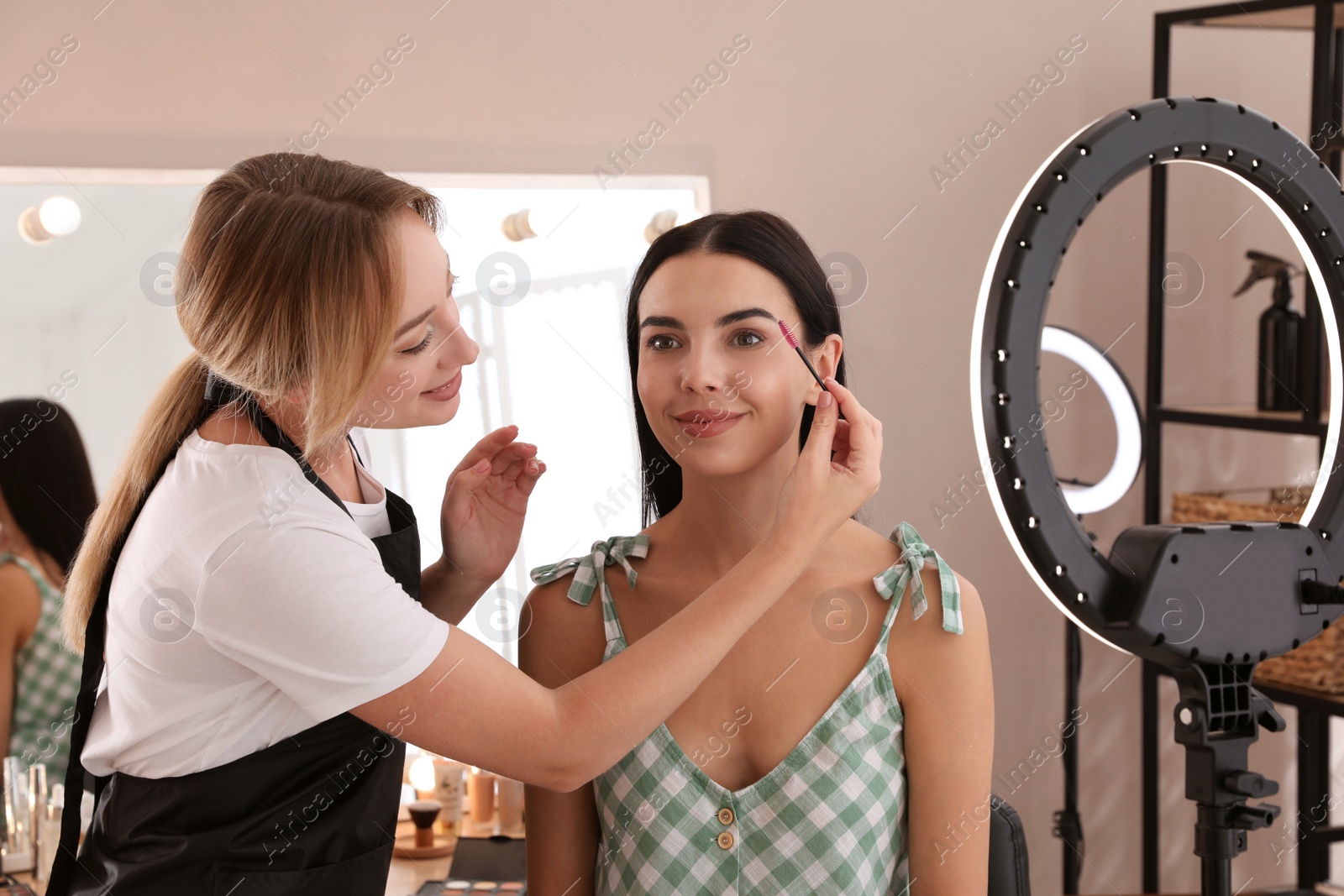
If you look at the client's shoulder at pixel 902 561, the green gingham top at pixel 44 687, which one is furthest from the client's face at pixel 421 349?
the green gingham top at pixel 44 687

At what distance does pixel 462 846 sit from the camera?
6.04 feet

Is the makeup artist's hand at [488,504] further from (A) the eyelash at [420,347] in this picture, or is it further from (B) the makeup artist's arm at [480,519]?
(A) the eyelash at [420,347]

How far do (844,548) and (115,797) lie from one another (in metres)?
0.79

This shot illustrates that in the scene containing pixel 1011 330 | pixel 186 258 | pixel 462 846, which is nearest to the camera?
pixel 1011 330

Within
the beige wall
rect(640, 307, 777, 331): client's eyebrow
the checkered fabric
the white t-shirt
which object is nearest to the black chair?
the checkered fabric

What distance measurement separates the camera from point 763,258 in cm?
122

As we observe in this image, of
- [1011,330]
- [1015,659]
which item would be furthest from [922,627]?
[1015,659]

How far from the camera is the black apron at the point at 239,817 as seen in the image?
997mm

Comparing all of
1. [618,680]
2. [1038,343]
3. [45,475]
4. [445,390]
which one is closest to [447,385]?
[445,390]

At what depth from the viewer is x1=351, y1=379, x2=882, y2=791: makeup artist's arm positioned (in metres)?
0.95

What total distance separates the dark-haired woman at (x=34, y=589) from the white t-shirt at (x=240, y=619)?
2.54 feet

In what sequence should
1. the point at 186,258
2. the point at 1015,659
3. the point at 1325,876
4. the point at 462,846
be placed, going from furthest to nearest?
the point at 1015,659
the point at 1325,876
the point at 462,846
the point at 186,258

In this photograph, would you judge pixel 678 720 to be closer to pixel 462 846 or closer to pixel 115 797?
pixel 115 797

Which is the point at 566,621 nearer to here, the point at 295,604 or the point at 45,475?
the point at 295,604
